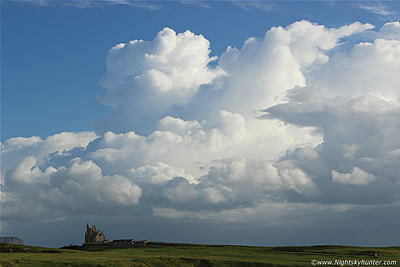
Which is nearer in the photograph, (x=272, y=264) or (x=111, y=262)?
(x=111, y=262)

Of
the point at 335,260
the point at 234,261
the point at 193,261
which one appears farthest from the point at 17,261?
the point at 335,260

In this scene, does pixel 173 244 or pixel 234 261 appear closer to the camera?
pixel 234 261

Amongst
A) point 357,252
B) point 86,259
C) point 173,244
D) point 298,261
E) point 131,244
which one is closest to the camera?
point 86,259

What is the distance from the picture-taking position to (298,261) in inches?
4835

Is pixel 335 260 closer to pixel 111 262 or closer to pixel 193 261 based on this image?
pixel 193 261

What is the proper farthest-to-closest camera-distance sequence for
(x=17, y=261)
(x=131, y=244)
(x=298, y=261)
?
(x=131, y=244) → (x=298, y=261) → (x=17, y=261)

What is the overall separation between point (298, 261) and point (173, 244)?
8417 centimetres

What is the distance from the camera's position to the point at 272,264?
116 m

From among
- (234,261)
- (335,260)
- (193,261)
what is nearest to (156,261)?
(193,261)

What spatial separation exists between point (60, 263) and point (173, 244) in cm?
9680

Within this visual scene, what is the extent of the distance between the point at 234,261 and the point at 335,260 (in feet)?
93.1

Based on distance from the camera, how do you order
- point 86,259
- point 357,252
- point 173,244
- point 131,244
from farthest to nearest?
point 173,244 < point 131,244 < point 357,252 < point 86,259

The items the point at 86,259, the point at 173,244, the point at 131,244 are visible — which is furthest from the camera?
the point at 173,244

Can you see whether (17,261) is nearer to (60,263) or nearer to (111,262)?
(60,263)
